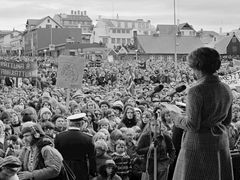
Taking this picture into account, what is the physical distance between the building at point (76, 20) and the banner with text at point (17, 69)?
4509 inches

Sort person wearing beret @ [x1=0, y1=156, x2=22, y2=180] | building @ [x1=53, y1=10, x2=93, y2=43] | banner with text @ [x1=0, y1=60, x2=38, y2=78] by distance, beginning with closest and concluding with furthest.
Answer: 1. person wearing beret @ [x1=0, y1=156, x2=22, y2=180]
2. banner with text @ [x1=0, y1=60, x2=38, y2=78]
3. building @ [x1=53, y1=10, x2=93, y2=43]

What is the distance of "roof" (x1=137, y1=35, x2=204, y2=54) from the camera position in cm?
8788

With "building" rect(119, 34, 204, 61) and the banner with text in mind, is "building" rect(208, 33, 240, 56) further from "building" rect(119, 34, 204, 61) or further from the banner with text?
the banner with text

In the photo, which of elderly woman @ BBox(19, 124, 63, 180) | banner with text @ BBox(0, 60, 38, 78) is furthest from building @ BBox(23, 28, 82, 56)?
elderly woman @ BBox(19, 124, 63, 180)

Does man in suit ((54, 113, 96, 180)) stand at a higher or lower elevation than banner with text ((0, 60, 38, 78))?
lower

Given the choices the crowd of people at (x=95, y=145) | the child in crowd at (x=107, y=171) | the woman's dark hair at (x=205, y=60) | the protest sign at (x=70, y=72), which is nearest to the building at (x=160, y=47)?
the protest sign at (x=70, y=72)

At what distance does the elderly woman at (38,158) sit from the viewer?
502cm

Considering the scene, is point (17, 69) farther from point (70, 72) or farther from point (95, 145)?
point (95, 145)

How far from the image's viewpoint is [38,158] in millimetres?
5117

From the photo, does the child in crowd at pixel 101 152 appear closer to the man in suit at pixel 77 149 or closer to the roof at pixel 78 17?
the man in suit at pixel 77 149

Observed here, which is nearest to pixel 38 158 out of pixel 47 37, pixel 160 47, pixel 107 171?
pixel 107 171

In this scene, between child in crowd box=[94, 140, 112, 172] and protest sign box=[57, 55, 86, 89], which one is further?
protest sign box=[57, 55, 86, 89]

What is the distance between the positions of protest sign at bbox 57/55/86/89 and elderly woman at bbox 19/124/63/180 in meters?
5.97

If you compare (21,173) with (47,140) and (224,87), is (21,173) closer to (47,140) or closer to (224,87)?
(47,140)
